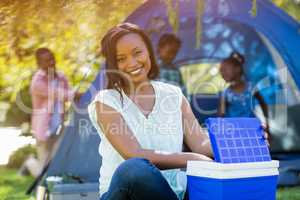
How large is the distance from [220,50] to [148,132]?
269cm

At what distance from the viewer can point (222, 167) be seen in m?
1.47

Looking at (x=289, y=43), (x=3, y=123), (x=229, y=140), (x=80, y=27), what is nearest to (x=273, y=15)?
(x=289, y=43)

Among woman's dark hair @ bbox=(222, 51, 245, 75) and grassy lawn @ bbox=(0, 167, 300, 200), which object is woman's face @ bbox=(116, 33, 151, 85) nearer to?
grassy lawn @ bbox=(0, 167, 300, 200)

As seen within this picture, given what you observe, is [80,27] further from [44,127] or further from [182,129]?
[182,129]

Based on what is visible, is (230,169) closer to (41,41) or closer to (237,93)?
(237,93)

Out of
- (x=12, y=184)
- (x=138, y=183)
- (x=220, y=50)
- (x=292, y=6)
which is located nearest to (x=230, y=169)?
(x=138, y=183)

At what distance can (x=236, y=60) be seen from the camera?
13.9 feet

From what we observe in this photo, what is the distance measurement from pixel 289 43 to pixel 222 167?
208 cm

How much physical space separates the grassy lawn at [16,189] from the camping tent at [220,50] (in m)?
0.47

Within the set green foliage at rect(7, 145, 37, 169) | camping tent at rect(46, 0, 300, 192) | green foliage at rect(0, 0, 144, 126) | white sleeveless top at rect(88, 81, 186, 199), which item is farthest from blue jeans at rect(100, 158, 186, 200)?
green foliage at rect(7, 145, 37, 169)

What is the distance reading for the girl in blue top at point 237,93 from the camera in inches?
160

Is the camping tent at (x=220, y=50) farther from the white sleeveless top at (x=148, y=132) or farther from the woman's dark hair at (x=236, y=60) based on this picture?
the white sleeveless top at (x=148, y=132)

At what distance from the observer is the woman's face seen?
177 centimetres

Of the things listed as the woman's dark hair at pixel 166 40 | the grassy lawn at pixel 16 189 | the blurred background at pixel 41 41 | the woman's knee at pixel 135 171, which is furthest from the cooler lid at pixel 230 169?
the woman's dark hair at pixel 166 40
